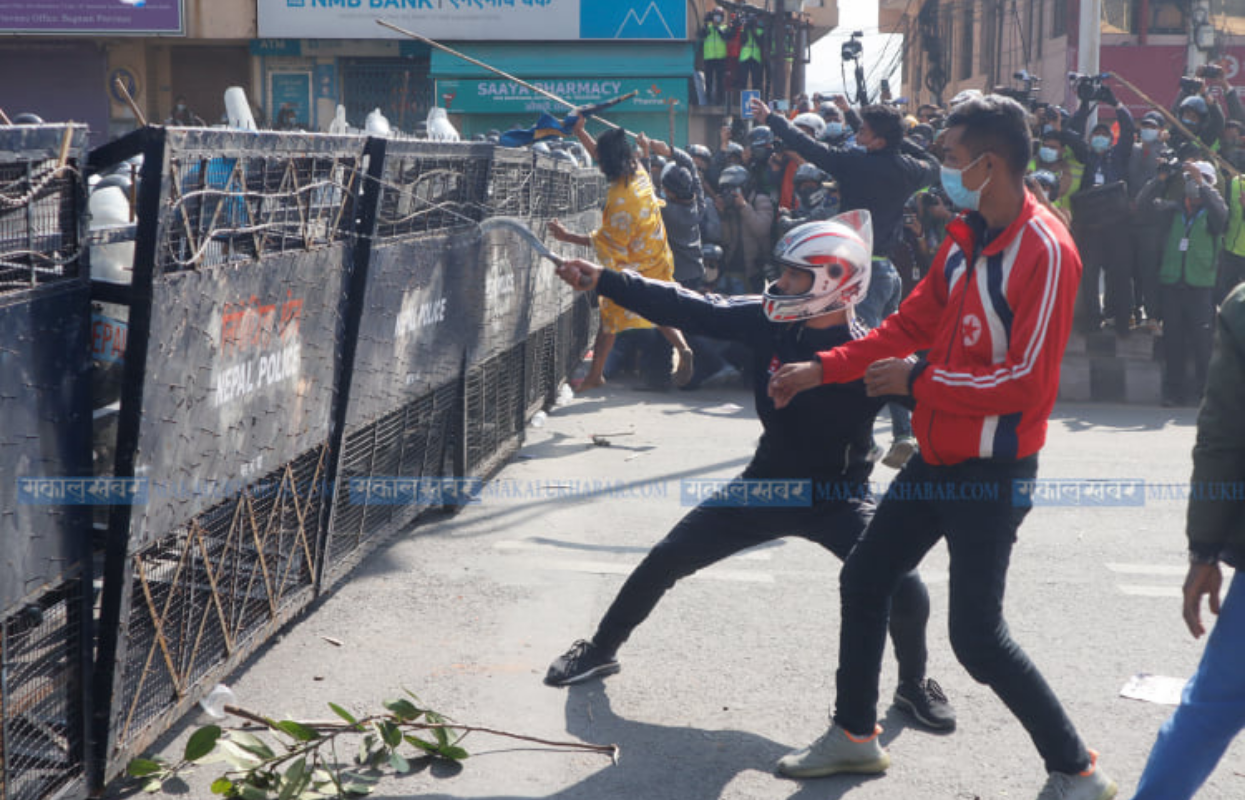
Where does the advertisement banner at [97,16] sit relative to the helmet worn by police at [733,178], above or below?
above

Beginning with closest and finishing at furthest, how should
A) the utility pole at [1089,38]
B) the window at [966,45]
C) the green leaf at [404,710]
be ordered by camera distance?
the green leaf at [404,710] → the utility pole at [1089,38] → the window at [966,45]

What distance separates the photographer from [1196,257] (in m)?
11.0

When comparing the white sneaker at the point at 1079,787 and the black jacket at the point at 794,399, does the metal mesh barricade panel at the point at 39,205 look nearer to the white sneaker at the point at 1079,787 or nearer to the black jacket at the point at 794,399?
the black jacket at the point at 794,399

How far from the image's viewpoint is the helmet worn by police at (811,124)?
12578mm

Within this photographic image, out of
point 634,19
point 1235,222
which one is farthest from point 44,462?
point 634,19

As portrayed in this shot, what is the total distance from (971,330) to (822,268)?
0.73 metres

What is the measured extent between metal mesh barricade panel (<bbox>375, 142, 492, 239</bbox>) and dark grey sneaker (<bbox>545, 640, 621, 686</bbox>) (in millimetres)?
1847

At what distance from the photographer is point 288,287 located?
4.47m

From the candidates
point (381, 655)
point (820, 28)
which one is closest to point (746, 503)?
point (381, 655)

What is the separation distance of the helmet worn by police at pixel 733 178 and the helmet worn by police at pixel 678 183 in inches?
46.1

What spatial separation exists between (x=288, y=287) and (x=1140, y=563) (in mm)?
4222

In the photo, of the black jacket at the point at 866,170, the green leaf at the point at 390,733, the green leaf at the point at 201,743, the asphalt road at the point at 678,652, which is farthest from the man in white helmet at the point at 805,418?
the black jacket at the point at 866,170

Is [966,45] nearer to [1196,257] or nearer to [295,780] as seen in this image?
[1196,257]

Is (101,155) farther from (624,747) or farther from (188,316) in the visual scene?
(624,747)
